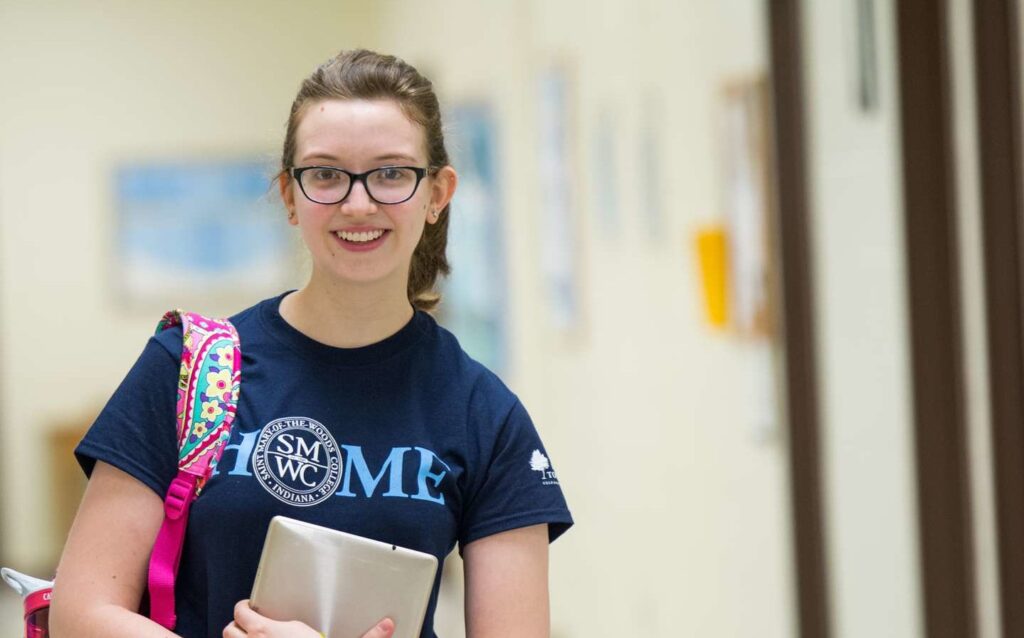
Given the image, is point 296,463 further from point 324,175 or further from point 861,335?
point 861,335

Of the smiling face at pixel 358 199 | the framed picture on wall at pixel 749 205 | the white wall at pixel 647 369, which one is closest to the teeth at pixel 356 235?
the smiling face at pixel 358 199

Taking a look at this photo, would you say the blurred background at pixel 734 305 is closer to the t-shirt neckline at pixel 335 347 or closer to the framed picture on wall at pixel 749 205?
the framed picture on wall at pixel 749 205

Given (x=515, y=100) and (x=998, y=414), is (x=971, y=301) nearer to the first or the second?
(x=998, y=414)

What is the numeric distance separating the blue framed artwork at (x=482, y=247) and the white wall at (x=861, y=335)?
3.06 metres

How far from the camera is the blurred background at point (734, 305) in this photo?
302 centimetres

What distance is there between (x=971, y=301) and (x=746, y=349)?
3.74 feet

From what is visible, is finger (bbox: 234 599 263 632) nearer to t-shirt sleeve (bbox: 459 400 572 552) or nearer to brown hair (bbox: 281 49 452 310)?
t-shirt sleeve (bbox: 459 400 572 552)

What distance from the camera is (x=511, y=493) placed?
4.85 feet

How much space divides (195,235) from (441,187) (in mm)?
7995

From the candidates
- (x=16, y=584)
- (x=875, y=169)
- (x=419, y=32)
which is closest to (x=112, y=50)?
(x=419, y=32)

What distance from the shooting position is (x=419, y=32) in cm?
792

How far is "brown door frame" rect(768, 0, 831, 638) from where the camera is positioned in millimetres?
3760

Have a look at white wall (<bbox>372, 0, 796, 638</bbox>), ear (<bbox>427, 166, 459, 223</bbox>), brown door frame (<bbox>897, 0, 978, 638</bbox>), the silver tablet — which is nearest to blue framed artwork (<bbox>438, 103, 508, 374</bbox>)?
white wall (<bbox>372, 0, 796, 638</bbox>)

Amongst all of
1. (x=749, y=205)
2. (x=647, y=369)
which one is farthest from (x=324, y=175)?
(x=647, y=369)
